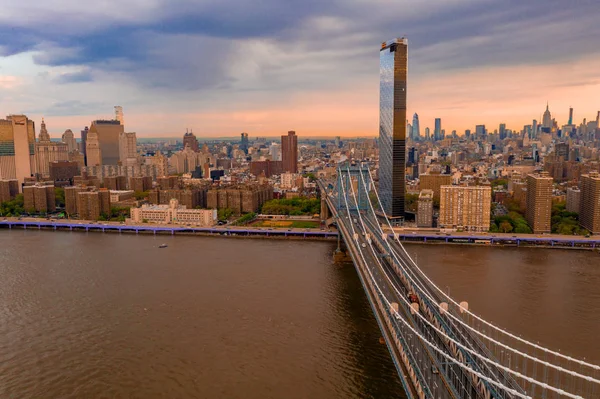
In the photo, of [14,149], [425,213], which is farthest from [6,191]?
[425,213]

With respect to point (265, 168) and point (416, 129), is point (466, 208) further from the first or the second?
point (416, 129)

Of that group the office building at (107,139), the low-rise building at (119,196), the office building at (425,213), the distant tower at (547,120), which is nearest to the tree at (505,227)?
the office building at (425,213)

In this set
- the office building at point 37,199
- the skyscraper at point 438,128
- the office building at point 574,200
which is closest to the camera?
the office building at point 574,200

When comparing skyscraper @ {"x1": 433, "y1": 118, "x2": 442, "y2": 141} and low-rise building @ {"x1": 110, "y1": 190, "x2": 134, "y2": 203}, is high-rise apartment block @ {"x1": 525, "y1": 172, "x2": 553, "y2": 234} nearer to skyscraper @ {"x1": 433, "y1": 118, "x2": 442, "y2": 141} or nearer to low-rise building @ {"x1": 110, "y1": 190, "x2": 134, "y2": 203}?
low-rise building @ {"x1": 110, "y1": 190, "x2": 134, "y2": 203}

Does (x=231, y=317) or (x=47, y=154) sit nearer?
(x=231, y=317)

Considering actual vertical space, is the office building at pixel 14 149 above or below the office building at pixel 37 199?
above

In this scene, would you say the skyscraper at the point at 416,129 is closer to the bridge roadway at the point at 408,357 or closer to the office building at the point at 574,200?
the office building at the point at 574,200

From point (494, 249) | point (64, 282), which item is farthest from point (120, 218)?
point (494, 249)

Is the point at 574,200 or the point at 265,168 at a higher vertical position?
the point at 265,168
